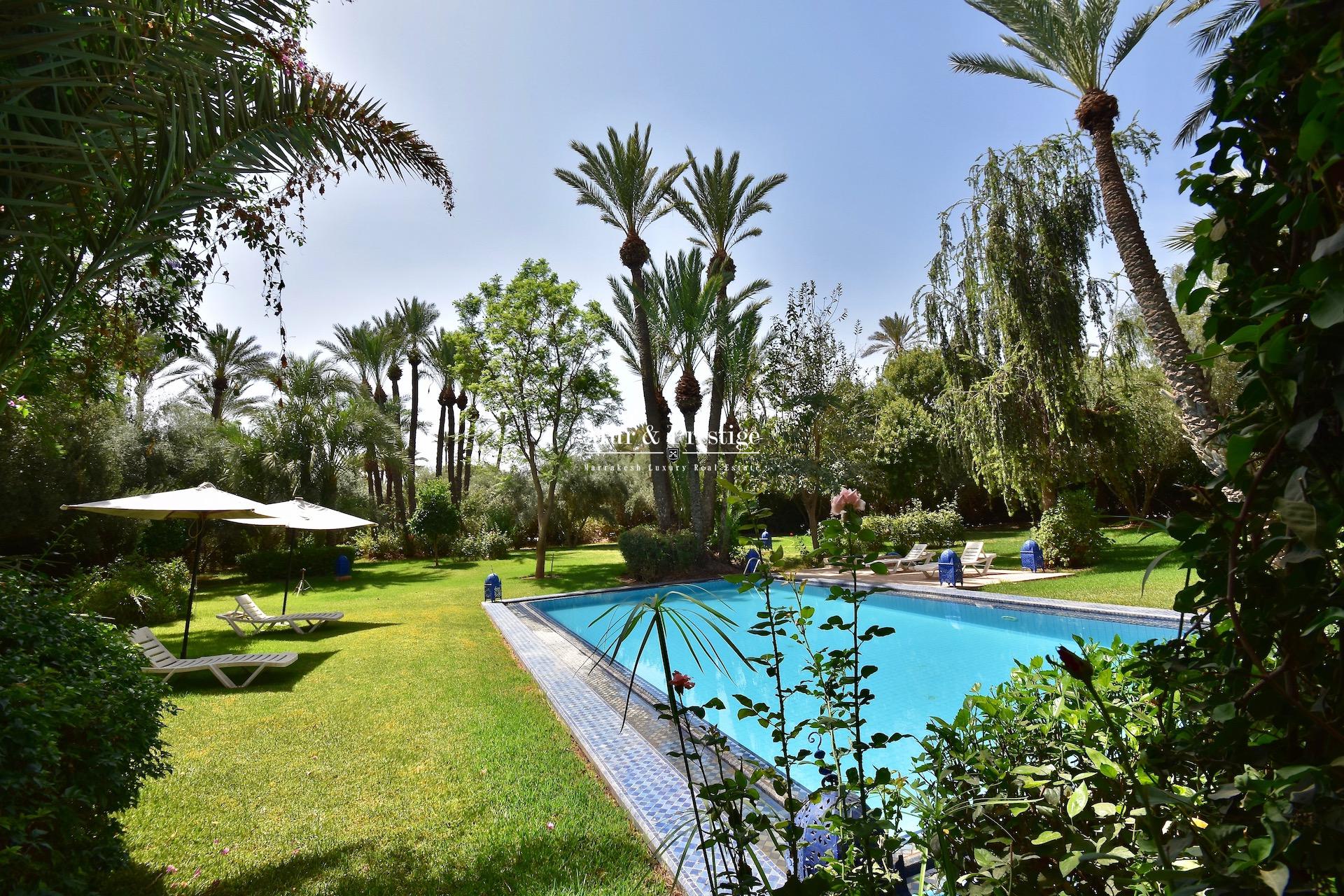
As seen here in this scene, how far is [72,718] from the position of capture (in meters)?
2.61

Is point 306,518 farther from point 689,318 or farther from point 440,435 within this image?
point 440,435

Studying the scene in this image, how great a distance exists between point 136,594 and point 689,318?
45.9 ft

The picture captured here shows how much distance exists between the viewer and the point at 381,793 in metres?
4.32

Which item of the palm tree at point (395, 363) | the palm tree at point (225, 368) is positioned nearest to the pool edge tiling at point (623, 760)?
the palm tree at point (395, 363)

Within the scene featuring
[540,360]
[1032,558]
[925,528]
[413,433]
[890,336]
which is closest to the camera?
[1032,558]

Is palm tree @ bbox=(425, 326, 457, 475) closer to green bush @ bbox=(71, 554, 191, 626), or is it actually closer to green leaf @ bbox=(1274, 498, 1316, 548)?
green bush @ bbox=(71, 554, 191, 626)

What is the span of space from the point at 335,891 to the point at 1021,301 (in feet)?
51.2

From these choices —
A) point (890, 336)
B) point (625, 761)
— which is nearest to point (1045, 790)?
point (625, 761)

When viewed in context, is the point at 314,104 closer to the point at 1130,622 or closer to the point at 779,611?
the point at 779,611

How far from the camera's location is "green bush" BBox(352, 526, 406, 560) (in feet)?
83.1

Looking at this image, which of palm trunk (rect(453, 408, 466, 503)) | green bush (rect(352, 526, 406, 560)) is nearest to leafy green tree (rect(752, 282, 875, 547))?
green bush (rect(352, 526, 406, 560))

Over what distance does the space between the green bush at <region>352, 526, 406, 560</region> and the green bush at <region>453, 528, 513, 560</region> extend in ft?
7.55

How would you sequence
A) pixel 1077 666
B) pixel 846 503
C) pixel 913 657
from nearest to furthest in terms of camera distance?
pixel 1077 666 → pixel 846 503 → pixel 913 657

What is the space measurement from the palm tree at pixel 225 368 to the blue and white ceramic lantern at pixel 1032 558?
29.8 metres
